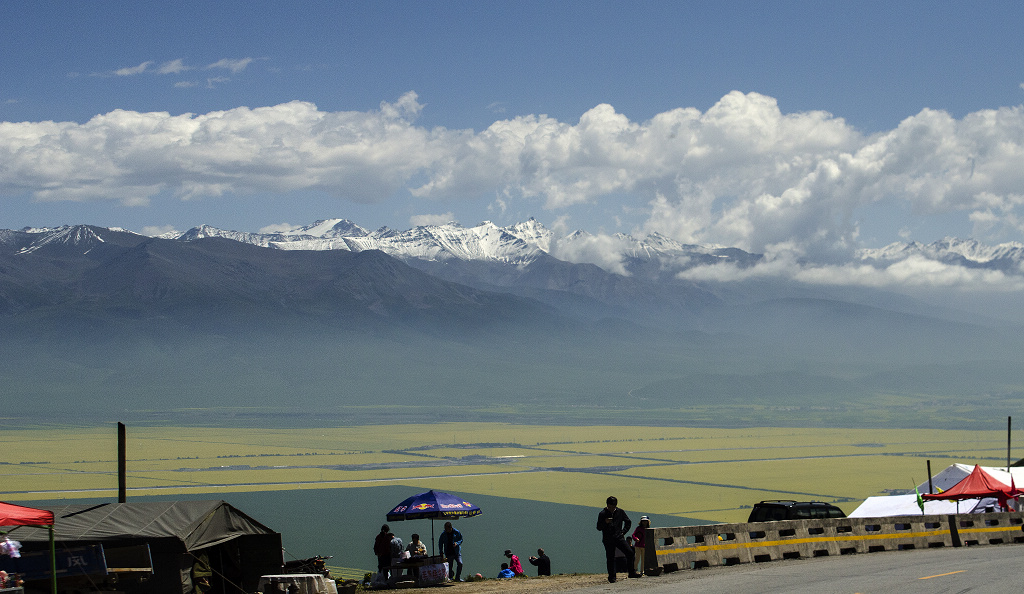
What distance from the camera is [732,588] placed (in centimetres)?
1978

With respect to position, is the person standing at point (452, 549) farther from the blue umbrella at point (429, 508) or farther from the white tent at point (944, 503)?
the white tent at point (944, 503)

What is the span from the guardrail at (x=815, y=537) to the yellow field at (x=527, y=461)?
41.5 meters

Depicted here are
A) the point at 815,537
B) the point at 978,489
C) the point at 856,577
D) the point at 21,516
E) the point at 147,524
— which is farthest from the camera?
the point at 978,489

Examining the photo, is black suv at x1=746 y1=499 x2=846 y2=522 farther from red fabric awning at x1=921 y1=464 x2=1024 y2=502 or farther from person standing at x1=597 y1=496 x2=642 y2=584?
person standing at x1=597 y1=496 x2=642 y2=584

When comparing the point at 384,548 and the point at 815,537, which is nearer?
the point at 815,537

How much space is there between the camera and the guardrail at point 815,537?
23250mm

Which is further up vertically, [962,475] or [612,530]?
[962,475]

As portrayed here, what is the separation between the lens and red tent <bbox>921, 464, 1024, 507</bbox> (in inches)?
1277

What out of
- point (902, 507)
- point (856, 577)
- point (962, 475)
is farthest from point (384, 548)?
point (902, 507)

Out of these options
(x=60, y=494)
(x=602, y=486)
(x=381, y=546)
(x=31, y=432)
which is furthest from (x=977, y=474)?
(x=31, y=432)

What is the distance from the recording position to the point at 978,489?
32.7 m

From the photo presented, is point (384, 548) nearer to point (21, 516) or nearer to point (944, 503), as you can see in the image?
point (21, 516)

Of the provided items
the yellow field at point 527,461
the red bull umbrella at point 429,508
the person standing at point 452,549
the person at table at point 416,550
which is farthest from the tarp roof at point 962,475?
the yellow field at point 527,461

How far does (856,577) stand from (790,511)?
8.38 metres
